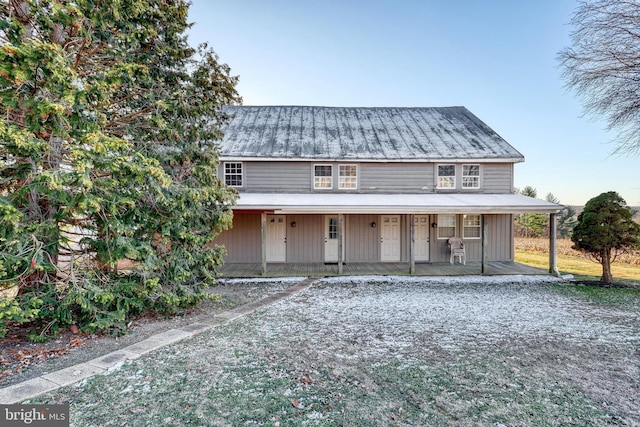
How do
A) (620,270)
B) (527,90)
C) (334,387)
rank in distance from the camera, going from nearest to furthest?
1. (334,387)
2. (620,270)
3. (527,90)

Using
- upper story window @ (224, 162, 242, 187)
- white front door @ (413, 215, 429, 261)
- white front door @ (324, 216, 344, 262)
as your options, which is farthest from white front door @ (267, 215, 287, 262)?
white front door @ (413, 215, 429, 261)

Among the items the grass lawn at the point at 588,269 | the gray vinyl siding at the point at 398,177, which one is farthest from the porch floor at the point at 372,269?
the gray vinyl siding at the point at 398,177

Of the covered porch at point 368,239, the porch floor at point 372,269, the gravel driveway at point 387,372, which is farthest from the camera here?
the covered porch at point 368,239

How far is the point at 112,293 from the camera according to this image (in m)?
4.73

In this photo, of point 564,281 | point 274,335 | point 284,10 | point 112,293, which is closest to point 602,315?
point 564,281

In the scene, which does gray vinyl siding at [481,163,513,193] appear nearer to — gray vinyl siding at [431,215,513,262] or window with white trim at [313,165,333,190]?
gray vinyl siding at [431,215,513,262]

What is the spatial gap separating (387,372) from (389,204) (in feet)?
22.0

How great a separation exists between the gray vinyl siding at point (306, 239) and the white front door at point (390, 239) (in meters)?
2.55

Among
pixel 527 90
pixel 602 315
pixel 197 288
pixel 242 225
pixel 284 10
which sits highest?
pixel 284 10

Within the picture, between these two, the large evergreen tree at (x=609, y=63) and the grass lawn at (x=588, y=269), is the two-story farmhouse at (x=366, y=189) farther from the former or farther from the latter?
the large evergreen tree at (x=609, y=63)

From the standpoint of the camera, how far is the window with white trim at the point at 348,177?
1166 centimetres

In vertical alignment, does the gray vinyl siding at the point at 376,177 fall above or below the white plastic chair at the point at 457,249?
above

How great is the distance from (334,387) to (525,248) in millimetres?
18897

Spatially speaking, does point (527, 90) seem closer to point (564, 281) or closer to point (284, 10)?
point (564, 281)
